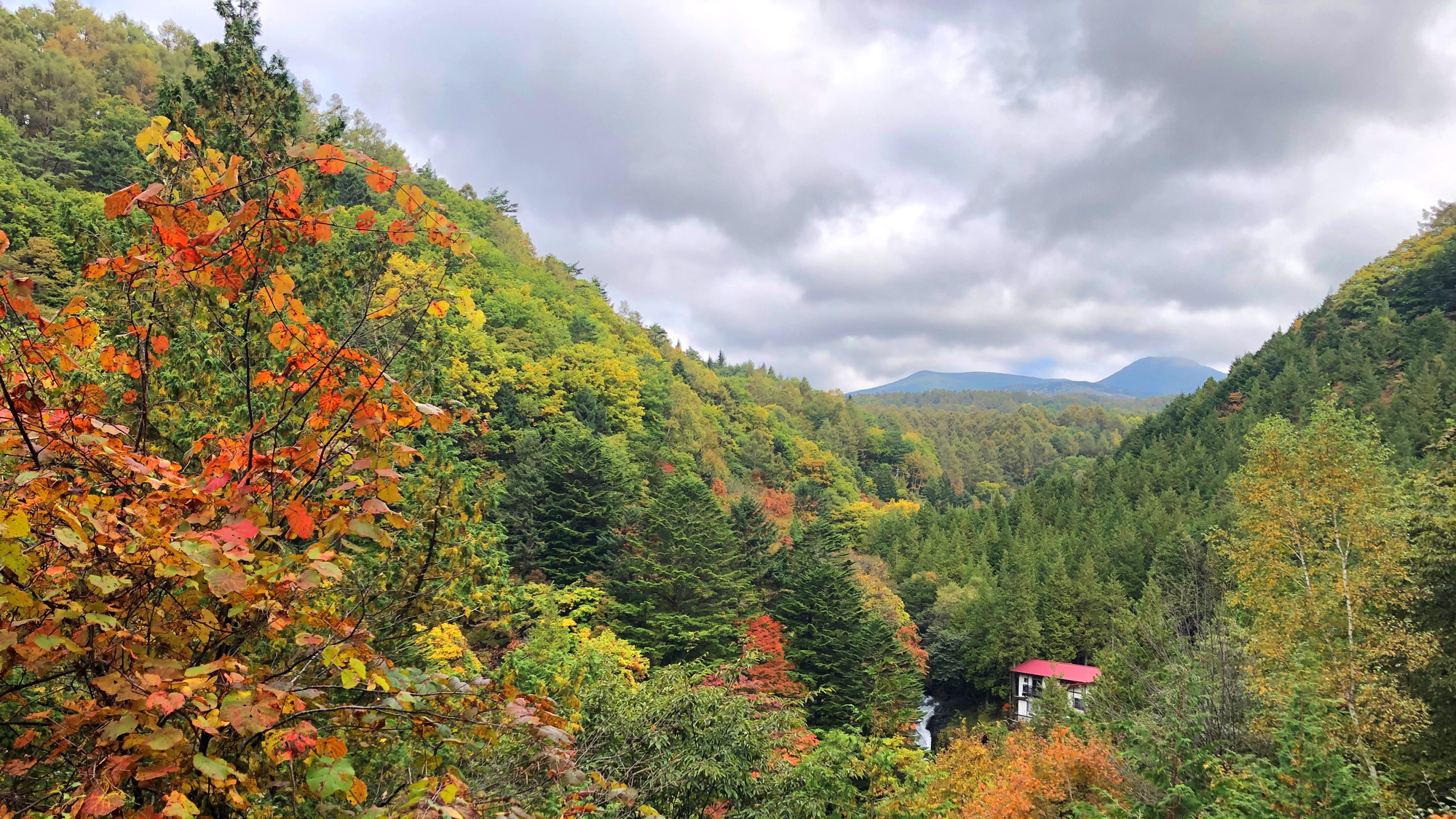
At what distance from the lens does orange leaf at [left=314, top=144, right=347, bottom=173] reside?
2137 millimetres

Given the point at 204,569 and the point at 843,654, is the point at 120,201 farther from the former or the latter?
the point at 843,654

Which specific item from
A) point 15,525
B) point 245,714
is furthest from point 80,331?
point 245,714

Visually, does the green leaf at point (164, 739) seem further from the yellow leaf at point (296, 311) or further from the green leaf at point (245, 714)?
the yellow leaf at point (296, 311)

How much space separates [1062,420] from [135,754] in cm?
16013

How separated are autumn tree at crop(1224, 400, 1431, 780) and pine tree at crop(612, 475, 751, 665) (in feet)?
45.6

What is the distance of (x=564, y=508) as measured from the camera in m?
23.5

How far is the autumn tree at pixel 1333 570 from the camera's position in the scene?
11234 millimetres

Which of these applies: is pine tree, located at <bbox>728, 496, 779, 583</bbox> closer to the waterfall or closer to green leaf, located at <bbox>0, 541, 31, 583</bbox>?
the waterfall

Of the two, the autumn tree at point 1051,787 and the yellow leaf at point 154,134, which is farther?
the autumn tree at point 1051,787

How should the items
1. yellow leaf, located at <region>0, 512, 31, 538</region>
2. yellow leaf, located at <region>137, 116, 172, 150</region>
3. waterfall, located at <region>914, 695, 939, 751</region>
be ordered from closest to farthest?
yellow leaf, located at <region>0, 512, 31, 538</region> < yellow leaf, located at <region>137, 116, 172, 150</region> < waterfall, located at <region>914, 695, 939, 751</region>

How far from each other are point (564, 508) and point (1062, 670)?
2483cm

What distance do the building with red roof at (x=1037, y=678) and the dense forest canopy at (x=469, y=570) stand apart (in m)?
0.81

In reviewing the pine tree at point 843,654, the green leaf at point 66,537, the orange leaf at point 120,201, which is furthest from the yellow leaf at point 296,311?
the pine tree at point 843,654

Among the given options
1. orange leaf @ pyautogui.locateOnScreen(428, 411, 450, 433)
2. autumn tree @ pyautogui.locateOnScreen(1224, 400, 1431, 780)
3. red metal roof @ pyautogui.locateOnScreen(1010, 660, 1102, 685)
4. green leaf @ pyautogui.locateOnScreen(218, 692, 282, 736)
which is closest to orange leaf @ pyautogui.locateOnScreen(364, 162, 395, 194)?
orange leaf @ pyautogui.locateOnScreen(428, 411, 450, 433)
